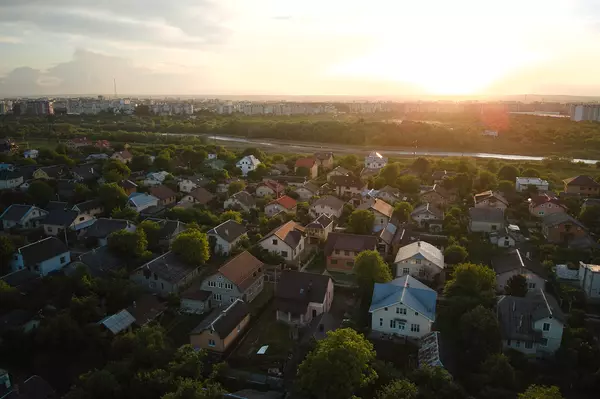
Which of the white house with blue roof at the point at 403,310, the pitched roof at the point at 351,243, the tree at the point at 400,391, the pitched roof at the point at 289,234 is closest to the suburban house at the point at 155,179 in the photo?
the pitched roof at the point at 289,234

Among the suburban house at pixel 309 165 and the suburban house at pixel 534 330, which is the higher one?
the suburban house at pixel 309 165

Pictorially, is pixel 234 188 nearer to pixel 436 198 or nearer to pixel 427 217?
pixel 427 217

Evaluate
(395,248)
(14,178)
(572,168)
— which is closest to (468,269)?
(395,248)

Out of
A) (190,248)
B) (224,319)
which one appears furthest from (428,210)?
(224,319)

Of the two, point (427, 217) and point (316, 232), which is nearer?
point (316, 232)

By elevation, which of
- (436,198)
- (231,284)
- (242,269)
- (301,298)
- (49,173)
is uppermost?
(49,173)

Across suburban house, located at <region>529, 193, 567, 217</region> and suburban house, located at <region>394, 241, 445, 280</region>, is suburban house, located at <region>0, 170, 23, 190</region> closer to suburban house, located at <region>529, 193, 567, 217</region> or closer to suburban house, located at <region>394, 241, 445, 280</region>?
suburban house, located at <region>394, 241, 445, 280</region>

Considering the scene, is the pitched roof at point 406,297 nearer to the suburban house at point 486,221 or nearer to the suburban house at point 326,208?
the suburban house at point 486,221
